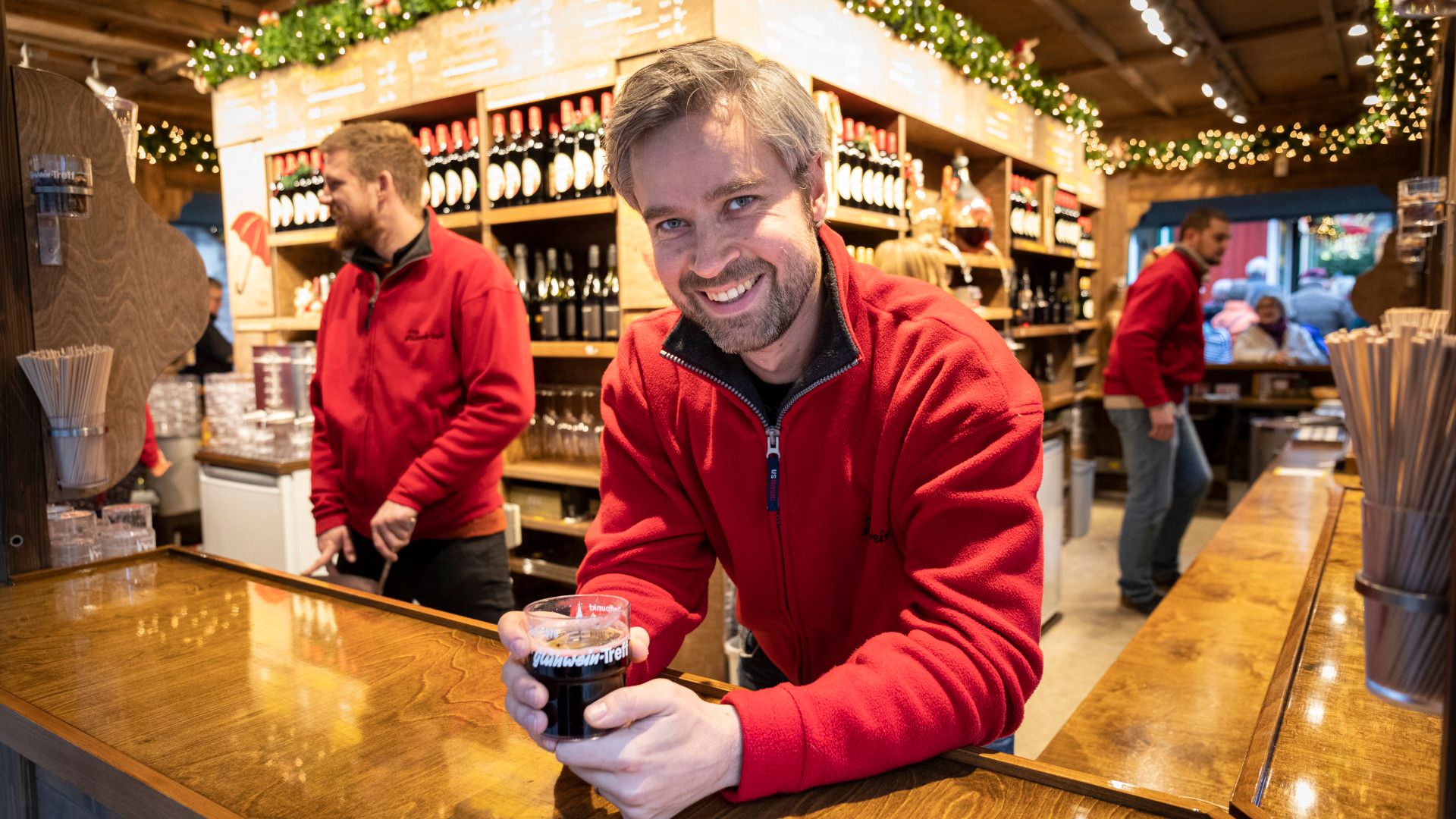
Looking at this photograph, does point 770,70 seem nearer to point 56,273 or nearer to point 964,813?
point 964,813

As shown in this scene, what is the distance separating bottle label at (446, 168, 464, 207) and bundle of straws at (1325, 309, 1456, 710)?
3.60 metres

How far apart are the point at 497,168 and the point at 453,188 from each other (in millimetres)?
267

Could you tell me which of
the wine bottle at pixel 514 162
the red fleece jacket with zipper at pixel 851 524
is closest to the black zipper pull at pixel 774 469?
the red fleece jacket with zipper at pixel 851 524

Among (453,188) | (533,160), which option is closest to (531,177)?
A: (533,160)

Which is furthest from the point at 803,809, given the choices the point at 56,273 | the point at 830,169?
the point at 830,169

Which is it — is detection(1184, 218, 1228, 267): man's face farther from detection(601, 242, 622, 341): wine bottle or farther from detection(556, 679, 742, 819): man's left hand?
detection(556, 679, 742, 819): man's left hand

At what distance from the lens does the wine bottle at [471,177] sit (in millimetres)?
3850

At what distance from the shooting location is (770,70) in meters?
1.23

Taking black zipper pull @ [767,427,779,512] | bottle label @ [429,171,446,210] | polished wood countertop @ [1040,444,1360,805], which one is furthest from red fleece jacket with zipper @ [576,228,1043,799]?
bottle label @ [429,171,446,210]

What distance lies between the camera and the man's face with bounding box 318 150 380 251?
99.7 inches

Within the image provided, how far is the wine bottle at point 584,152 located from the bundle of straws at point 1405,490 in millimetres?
2980

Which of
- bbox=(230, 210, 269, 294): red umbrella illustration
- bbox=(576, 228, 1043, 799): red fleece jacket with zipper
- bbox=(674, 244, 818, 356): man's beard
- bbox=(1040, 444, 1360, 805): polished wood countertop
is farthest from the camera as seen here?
bbox=(230, 210, 269, 294): red umbrella illustration

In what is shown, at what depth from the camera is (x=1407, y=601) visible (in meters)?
0.76

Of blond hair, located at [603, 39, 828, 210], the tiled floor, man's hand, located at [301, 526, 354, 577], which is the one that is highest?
blond hair, located at [603, 39, 828, 210]
